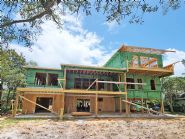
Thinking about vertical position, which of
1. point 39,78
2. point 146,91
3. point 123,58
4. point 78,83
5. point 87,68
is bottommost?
point 146,91

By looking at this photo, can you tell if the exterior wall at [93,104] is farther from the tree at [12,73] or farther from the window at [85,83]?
the tree at [12,73]

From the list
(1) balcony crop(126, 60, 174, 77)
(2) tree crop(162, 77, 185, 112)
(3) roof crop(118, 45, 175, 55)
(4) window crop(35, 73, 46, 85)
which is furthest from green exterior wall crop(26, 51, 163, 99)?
(2) tree crop(162, 77, 185, 112)

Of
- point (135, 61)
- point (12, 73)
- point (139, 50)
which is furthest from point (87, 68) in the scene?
point (12, 73)

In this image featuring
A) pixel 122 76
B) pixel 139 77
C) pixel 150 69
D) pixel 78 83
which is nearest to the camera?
pixel 150 69

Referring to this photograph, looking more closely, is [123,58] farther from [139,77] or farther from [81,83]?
[81,83]

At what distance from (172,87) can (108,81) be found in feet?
63.5

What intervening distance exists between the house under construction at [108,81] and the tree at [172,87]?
11.6 m

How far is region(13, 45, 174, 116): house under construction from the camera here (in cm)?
2177

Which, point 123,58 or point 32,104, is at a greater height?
point 123,58

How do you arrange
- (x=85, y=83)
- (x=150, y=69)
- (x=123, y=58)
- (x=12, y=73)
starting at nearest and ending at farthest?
(x=150, y=69) → (x=123, y=58) → (x=85, y=83) → (x=12, y=73)

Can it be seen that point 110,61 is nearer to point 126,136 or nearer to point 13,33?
point 126,136

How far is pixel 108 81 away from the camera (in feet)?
73.2

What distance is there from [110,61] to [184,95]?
18.6 m

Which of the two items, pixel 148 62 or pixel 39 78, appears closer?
pixel 39 78
